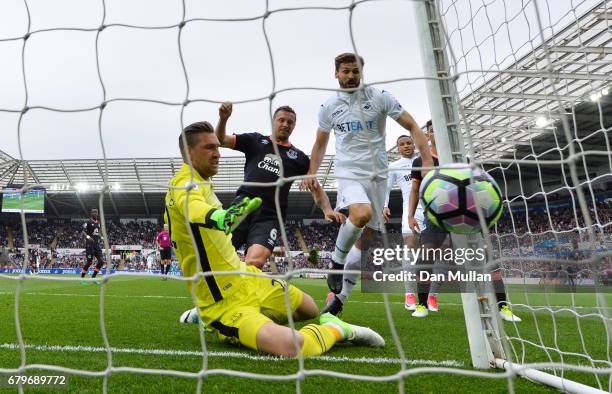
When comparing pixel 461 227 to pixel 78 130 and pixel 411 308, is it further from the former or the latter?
pixel 411 308

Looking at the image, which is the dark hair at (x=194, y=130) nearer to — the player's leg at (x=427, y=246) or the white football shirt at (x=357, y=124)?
the white football shirt at (x=357, y=124)

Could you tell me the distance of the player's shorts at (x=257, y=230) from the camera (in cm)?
402

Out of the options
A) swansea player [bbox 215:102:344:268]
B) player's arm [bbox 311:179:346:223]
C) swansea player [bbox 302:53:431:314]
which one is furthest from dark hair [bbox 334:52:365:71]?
player's arm [bbox 311:179:346:223]

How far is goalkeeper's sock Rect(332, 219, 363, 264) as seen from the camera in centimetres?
363

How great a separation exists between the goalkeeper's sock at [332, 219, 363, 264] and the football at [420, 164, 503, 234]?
1620 mm

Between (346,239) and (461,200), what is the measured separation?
1887 mm

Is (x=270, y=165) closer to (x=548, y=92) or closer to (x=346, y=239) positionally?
(x=346, y=239)

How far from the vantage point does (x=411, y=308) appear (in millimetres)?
4793

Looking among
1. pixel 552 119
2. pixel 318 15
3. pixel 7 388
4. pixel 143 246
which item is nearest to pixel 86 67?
pixel 318 15

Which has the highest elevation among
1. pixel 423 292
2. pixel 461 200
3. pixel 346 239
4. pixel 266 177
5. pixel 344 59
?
pixel 344 59

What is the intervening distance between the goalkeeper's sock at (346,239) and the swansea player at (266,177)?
183 mm

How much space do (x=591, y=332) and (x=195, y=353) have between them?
9.53ft

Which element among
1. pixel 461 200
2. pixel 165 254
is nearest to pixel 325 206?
pixel 461 200

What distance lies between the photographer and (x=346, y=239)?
3.73 m
